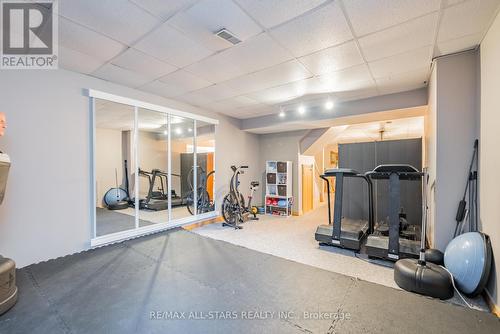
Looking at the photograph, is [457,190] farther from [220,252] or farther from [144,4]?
[144,4]

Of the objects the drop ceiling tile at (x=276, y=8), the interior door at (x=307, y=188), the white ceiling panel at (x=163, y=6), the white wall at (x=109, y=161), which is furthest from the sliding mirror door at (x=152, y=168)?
the drop ceiling tile at (x=276, y=8)

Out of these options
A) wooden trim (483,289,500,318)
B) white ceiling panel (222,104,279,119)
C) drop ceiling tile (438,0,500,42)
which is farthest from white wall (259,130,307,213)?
wooden trim (483,289,500,318)

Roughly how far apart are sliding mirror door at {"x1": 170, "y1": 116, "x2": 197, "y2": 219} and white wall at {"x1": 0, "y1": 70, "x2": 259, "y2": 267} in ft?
8.49

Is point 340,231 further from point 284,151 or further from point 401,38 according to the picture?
point 284,151

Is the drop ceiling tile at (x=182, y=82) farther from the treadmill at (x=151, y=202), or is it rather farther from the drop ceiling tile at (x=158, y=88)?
the treadmill at (x=151, y=202)

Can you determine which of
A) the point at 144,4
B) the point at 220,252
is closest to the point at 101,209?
the point at 220,252

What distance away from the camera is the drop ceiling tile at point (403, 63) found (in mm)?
2939

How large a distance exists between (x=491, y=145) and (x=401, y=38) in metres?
1.53

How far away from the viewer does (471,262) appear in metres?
2.34

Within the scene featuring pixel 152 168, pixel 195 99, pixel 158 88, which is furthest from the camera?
pixel 152 168

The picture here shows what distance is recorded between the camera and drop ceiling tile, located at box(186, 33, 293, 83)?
2752 millimetres

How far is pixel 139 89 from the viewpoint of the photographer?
432 cm

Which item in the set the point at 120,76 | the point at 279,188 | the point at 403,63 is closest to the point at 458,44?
the point at 403,63

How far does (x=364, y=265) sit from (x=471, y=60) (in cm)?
318
